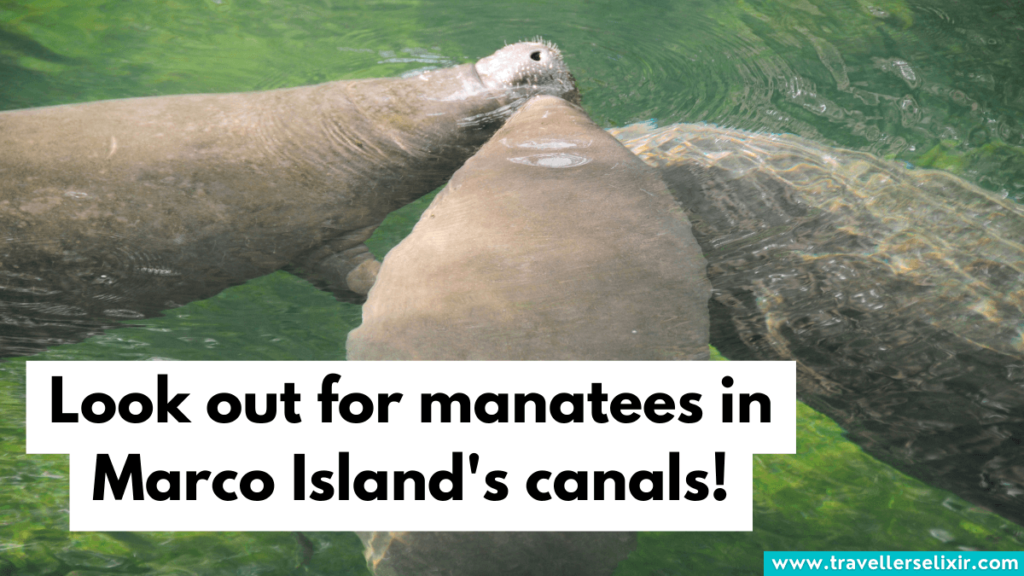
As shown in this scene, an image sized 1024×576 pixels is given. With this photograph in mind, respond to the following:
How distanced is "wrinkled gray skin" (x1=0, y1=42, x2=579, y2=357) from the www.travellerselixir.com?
1.99 m

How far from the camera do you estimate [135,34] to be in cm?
503

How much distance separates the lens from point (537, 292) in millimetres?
2078

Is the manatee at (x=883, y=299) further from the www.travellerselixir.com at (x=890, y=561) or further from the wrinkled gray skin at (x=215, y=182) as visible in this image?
the wrinkled gray skin at (x=215, y=182)

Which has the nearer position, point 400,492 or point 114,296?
point 400,492

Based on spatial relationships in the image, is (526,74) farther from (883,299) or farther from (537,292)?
(883,299)

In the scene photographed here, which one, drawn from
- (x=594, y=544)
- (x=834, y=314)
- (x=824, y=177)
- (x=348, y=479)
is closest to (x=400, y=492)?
(x=348, y=479)

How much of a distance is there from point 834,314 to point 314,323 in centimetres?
230

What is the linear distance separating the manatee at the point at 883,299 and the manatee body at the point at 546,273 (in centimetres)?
43

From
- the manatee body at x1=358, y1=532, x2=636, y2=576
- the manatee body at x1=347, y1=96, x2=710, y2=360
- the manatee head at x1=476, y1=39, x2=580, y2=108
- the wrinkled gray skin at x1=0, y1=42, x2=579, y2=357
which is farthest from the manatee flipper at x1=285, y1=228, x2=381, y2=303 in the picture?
the manatee body at x1=358, y1=532, x2=636, y2=576

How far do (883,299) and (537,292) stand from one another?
56.7 inches

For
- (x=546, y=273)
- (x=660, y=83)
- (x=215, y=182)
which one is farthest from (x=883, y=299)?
(x=215, y=182)

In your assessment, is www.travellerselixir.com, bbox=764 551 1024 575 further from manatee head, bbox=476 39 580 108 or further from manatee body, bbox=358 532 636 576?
manatee head, bbox=476 39 580 108

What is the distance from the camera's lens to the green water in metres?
2.61

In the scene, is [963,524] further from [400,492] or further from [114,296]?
[114,296]
